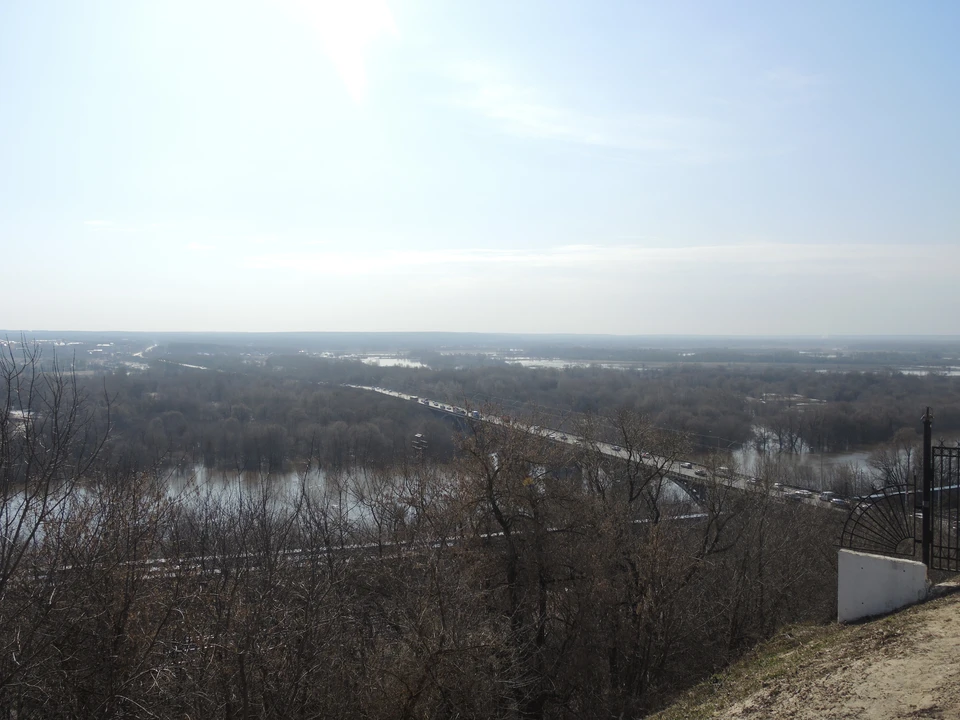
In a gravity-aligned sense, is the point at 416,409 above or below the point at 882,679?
below

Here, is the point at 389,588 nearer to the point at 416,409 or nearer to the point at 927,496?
the point at 927,496

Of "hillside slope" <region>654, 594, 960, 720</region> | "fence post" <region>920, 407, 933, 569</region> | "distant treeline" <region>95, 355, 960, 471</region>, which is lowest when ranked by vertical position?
"distant treeline" <region>95, 355, 960, 471</region>

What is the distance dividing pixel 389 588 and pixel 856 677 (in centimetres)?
702

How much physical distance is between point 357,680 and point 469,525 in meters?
3.42

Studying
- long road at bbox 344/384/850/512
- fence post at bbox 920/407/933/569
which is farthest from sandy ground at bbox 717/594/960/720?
long road at bbox 344/384/850/512

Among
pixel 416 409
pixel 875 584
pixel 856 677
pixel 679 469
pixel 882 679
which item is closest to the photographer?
pixel 882 679

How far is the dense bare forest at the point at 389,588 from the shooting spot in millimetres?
5449

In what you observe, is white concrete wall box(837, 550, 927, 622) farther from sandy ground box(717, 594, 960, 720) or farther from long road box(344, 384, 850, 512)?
long road box(344, 384, 850, 512)

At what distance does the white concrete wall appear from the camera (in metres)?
6.90

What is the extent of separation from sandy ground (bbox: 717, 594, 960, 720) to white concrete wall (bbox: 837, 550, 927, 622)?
492 mm

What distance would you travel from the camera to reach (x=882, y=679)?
5.15m

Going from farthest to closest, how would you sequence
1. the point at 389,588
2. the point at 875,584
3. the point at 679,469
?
the point at 679,469
the point at 389,588
the point at 875,584

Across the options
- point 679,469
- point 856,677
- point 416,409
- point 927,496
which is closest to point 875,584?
point 927,496

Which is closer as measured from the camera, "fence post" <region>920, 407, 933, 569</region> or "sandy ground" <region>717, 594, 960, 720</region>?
"sandy ground" <region>717, 594, 960, 720</region>
